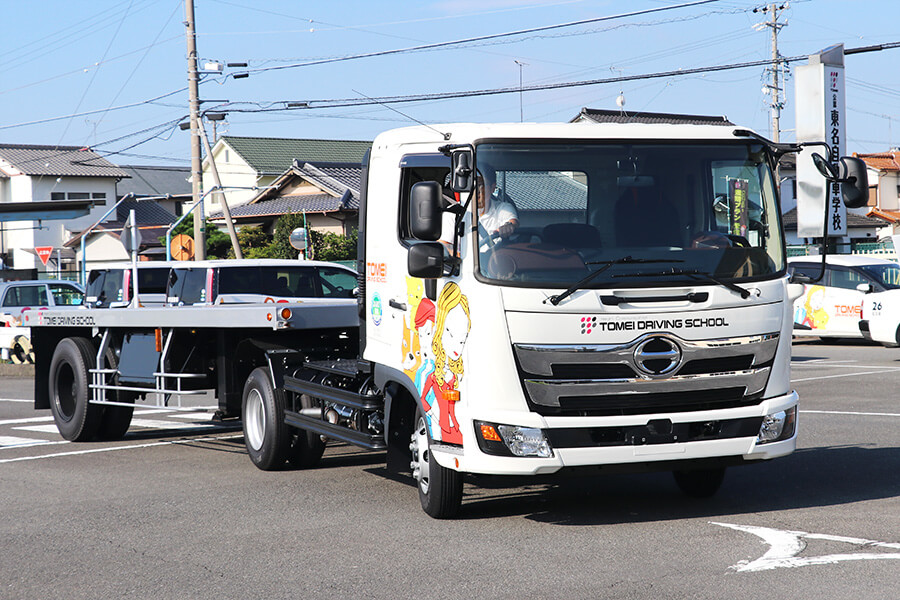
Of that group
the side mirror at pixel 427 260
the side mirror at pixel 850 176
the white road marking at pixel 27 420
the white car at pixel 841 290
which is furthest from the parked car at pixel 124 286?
the white car at pixel 841 290

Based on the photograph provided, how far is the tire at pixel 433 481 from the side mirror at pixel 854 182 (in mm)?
3146

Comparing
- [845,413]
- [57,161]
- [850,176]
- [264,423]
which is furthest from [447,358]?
[57,161]

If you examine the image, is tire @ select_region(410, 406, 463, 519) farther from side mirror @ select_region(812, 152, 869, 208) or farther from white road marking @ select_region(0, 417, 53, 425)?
white road marking @ select_region(0, 417, 53, 425)

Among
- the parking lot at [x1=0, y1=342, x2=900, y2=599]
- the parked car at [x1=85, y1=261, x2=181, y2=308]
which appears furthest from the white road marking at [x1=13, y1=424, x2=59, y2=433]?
the parking lot at [x1=0, y1=342, x2=900, y2=599]

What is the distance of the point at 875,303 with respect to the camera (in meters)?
19.5

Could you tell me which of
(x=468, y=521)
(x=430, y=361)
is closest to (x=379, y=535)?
(x=468, y=521)

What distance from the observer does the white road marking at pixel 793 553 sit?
5828 millimetres

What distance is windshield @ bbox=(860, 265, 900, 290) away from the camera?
845 inches

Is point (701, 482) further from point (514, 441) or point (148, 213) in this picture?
point (148, 213)

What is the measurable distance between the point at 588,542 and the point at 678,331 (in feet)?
4.49

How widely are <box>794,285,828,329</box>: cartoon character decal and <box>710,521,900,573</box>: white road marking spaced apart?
16.5m

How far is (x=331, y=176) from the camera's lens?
44.3 meters

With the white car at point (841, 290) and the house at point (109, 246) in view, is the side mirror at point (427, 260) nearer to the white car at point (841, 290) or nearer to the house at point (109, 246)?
the white car at point (841, 290)

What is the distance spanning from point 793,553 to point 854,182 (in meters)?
2.55
